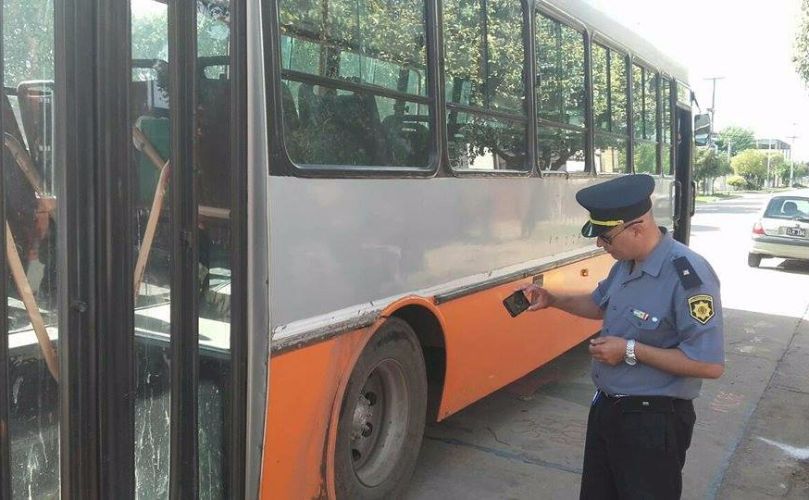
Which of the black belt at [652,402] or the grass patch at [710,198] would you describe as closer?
the black belt at [652,402]

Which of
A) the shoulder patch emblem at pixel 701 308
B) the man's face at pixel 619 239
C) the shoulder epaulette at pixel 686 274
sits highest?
the man's face at pixel 619 239

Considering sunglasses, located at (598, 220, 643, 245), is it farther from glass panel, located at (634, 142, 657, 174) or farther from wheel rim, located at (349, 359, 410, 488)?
glass panel, located at (634, 142, 657, 174)

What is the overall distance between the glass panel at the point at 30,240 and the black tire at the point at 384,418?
138cm

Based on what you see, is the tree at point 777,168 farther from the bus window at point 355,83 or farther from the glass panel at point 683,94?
the bus window at point 355,83

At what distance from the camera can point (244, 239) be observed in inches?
99.5

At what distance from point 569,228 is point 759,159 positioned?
97196mm

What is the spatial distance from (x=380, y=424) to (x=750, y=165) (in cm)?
9801

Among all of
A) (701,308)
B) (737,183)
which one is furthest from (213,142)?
(737,183)

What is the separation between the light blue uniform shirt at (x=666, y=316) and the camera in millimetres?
2320

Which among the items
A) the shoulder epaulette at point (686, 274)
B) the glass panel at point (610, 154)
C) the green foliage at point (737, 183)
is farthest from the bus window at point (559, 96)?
the green foliage at point (737, 183)

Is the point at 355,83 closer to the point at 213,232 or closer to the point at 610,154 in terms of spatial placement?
the point at 213,232

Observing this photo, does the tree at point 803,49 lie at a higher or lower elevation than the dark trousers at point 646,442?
higher

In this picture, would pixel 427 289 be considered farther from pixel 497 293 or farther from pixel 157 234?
pixel 157 234

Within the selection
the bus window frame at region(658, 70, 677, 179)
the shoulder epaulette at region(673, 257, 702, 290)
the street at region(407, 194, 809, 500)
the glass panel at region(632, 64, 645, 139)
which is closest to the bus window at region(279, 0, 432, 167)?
the shoulder epaulette at region(673, 257, 702, 290)
